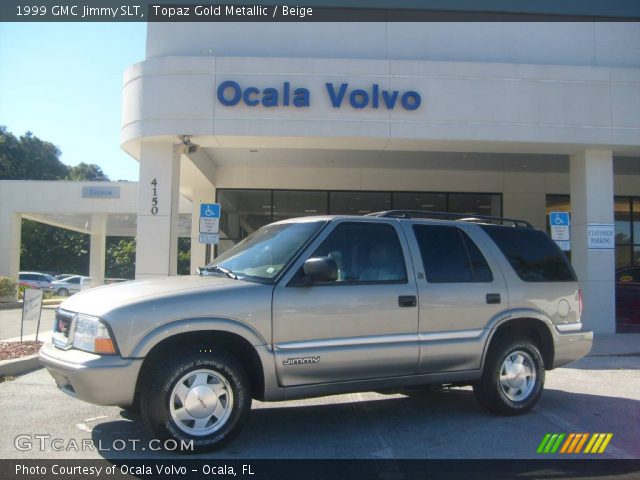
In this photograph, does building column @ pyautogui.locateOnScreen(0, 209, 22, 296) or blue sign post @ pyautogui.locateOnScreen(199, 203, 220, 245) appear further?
building column @ pyautogui.locateOnScreen(0, 209, 22, 296)

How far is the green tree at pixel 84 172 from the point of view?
92.1 meters

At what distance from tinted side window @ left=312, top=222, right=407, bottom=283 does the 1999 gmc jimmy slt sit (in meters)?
0.01

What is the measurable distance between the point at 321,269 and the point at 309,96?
783 centimetres

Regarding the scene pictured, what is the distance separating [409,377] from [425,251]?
1246 mm

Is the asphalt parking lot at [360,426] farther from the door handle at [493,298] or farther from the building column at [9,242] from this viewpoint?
the building column at [9,242]

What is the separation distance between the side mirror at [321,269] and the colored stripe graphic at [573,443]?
7.81ft

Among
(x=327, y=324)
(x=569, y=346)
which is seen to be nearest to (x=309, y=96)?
(x=569, y=346)

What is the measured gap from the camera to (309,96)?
1209 cm

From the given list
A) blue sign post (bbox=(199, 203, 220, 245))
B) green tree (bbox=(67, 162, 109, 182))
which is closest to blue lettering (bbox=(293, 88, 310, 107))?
blue sign post (bbox=(199, 203, 220, 245))

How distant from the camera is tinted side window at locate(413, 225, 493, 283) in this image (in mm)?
5926

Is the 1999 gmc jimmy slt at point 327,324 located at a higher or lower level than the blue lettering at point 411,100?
lower

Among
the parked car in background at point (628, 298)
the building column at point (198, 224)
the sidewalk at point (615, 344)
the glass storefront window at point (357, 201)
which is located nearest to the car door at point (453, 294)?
the sidewalk at point (615, 344)

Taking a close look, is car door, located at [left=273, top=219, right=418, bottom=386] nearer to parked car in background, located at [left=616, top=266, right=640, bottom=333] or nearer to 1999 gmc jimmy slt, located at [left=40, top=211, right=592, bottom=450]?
1999 gmc jimmy slt, located at [left=40, top=211, right=592, bottom=450]

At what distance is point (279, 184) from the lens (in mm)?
17875
